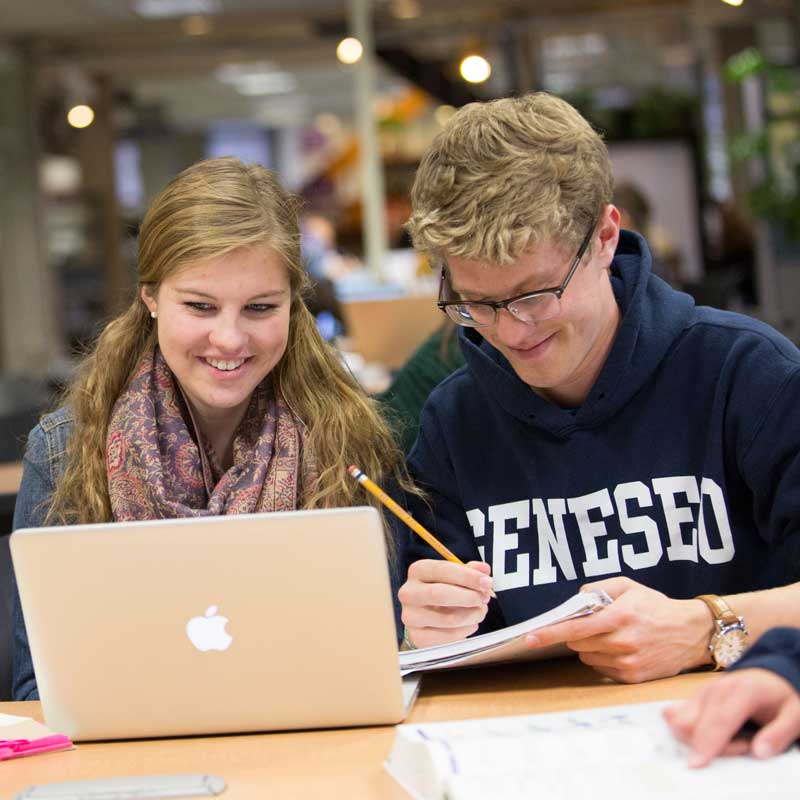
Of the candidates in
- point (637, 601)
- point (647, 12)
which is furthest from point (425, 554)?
point (647, 12)

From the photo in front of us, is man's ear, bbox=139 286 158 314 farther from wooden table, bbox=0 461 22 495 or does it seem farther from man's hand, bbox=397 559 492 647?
wooden table, bbox=0 461 22 495

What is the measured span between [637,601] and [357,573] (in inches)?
14.0

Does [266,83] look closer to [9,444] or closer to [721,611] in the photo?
[9,444]

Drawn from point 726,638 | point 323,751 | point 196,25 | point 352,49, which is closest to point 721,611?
point 726,638

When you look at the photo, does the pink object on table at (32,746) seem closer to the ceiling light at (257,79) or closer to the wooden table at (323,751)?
the wooden table at (323,751)

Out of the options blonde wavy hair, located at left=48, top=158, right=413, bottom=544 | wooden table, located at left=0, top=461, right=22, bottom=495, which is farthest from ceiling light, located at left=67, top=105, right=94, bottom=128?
blonde wavy hair, located at left=48, top=158, right=413, bottom=544

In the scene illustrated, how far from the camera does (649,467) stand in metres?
1.75

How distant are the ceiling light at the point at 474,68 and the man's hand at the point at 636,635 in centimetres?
738

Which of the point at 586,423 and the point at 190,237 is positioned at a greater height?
the point at 190,237

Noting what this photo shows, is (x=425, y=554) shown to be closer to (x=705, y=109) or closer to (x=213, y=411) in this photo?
(x=213, y=411)

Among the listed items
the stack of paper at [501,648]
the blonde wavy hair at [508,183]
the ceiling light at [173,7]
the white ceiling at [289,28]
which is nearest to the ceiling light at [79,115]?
the white ceiling at [289,28]

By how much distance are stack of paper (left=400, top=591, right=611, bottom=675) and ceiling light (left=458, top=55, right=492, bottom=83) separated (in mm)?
7346

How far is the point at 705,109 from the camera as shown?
10633 mm

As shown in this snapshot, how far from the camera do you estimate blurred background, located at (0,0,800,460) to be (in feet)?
27.7
